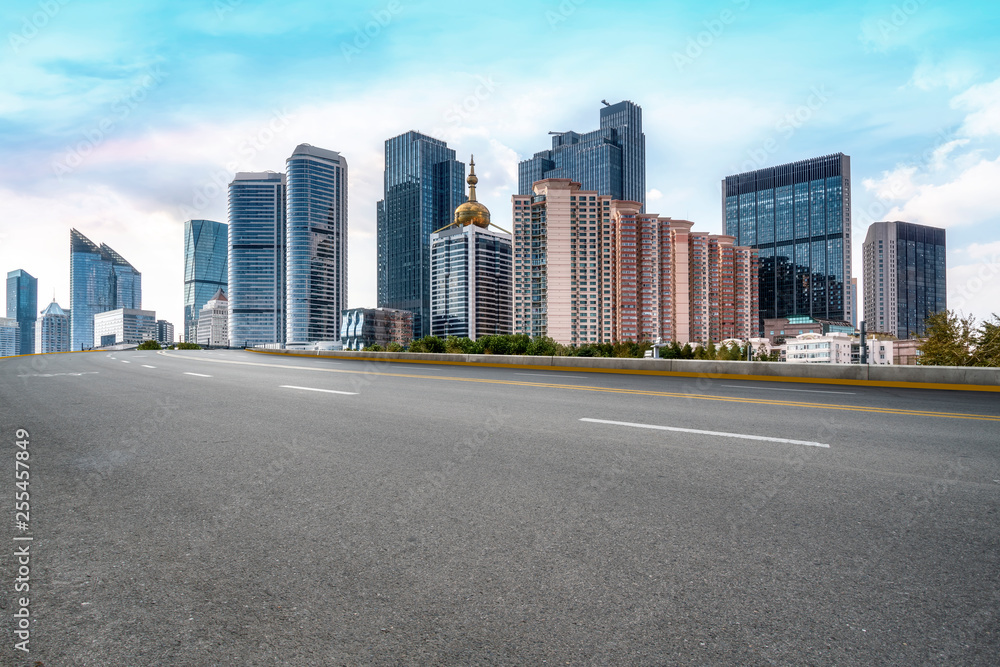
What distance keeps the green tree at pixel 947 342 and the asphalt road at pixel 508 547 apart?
18.7 meters

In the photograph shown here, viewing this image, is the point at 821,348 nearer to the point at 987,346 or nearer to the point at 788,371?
the point at 987,346

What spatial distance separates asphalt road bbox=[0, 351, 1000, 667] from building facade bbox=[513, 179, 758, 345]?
158 m

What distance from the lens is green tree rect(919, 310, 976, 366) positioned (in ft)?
67.6

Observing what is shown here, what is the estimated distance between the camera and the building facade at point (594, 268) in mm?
161375

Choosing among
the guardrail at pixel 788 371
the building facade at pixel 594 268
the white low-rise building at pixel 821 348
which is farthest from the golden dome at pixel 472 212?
the guardrail at pixel 788 371

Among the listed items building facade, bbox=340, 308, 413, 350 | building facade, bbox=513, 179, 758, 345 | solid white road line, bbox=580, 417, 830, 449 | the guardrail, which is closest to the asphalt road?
solid white road line, bbox=580, 417, 830, 449

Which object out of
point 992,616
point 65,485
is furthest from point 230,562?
point 992,616

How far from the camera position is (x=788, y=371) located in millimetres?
15930

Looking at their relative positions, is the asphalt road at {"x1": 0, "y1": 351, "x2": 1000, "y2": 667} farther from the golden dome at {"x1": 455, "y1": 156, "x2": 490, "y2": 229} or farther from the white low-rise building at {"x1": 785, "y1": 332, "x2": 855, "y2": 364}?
the golden dome at {"x1": 455, "y1": 156, "x2": 490, "y2": 229}

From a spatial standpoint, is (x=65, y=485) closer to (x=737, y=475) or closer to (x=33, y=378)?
(x=737, y=475)

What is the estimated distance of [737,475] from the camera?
4.21 m

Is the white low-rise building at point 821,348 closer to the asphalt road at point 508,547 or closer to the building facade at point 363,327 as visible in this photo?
the building facade at point 363,327

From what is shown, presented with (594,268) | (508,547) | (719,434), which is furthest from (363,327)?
(508,547)

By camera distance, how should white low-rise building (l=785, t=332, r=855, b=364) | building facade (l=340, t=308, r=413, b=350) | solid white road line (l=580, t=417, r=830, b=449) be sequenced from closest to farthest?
solid white road line (l=580, t=417, r=830, b=449) < white low-rise building (l=785, t=332, r=855, b=364) < building facade (l=340, t=308, r=413, b=350)
